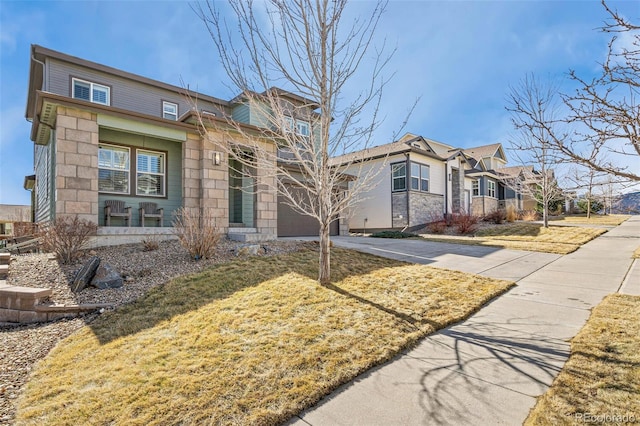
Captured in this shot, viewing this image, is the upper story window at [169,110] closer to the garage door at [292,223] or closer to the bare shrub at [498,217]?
the garage door at [292,223]

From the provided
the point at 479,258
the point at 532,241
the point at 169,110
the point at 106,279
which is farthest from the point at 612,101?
the point at 169,110

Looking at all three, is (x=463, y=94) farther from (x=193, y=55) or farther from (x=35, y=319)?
(x=35, y=319)

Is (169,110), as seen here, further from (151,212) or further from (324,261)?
(324,261)

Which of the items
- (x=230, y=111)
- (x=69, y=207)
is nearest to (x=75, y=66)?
(x=230, y=111)

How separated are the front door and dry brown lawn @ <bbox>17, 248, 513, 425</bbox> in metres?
5.46

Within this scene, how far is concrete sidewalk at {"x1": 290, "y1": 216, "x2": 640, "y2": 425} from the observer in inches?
94.4

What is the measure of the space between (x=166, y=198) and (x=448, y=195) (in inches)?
723

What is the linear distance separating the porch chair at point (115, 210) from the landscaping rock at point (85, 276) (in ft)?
13.3

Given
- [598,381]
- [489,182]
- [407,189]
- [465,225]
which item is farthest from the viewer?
[489,182]

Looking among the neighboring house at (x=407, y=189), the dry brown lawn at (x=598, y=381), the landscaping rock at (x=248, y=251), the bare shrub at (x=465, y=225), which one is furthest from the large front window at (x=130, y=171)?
the bare shrub at (x=465, y=225)

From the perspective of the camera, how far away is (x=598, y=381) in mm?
2623

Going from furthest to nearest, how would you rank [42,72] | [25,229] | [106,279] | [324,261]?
[42,72] < [25,229] < [106,279] < [324,261]

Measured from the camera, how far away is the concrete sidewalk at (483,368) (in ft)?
7.87

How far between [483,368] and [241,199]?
10516 mm
